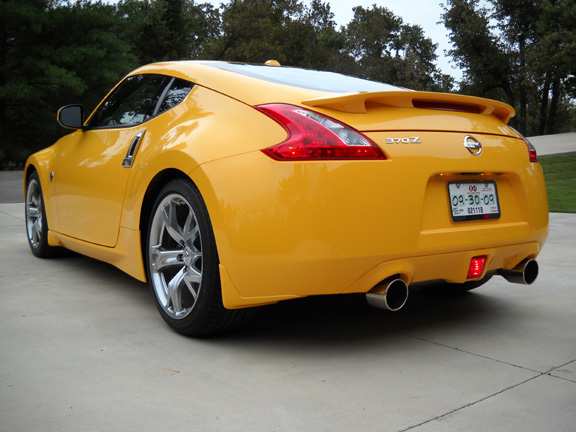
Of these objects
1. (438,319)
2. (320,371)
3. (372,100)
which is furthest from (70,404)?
(438,319)

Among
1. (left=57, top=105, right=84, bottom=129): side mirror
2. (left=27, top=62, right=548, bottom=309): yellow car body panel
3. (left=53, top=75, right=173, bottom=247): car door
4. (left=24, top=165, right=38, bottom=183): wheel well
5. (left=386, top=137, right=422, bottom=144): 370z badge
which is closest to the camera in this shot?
(left=27, top=62, right=548, bottom=309): yellow car body panel

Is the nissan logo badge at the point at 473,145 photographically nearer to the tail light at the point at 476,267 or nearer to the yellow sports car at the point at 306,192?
the yellow sports car at the point at 306,192

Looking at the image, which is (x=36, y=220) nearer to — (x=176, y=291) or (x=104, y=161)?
(x=104, y=161)

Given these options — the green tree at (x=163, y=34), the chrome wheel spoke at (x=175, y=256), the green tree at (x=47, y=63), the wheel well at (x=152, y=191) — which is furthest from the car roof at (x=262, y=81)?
the green tree at (x=163, y=34)

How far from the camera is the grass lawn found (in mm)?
10057

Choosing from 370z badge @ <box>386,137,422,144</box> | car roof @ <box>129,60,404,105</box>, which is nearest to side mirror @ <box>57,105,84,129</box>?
car roof @ <box>129,60,404,105</box>

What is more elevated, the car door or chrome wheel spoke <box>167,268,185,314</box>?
the car door

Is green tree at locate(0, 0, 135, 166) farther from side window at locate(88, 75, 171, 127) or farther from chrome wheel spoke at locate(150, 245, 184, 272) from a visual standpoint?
chrome wheel spoke at locate(150, 245, 184, 272)

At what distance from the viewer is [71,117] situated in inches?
177

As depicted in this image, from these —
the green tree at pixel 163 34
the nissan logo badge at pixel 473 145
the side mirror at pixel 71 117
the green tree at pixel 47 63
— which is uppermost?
the green tree at pixel 163 34

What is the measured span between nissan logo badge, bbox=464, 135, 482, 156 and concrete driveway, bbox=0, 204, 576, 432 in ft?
3.05

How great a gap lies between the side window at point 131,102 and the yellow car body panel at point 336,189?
0.99 feet

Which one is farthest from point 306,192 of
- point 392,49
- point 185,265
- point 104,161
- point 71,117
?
point 392,49

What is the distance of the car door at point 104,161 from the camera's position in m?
3.75
